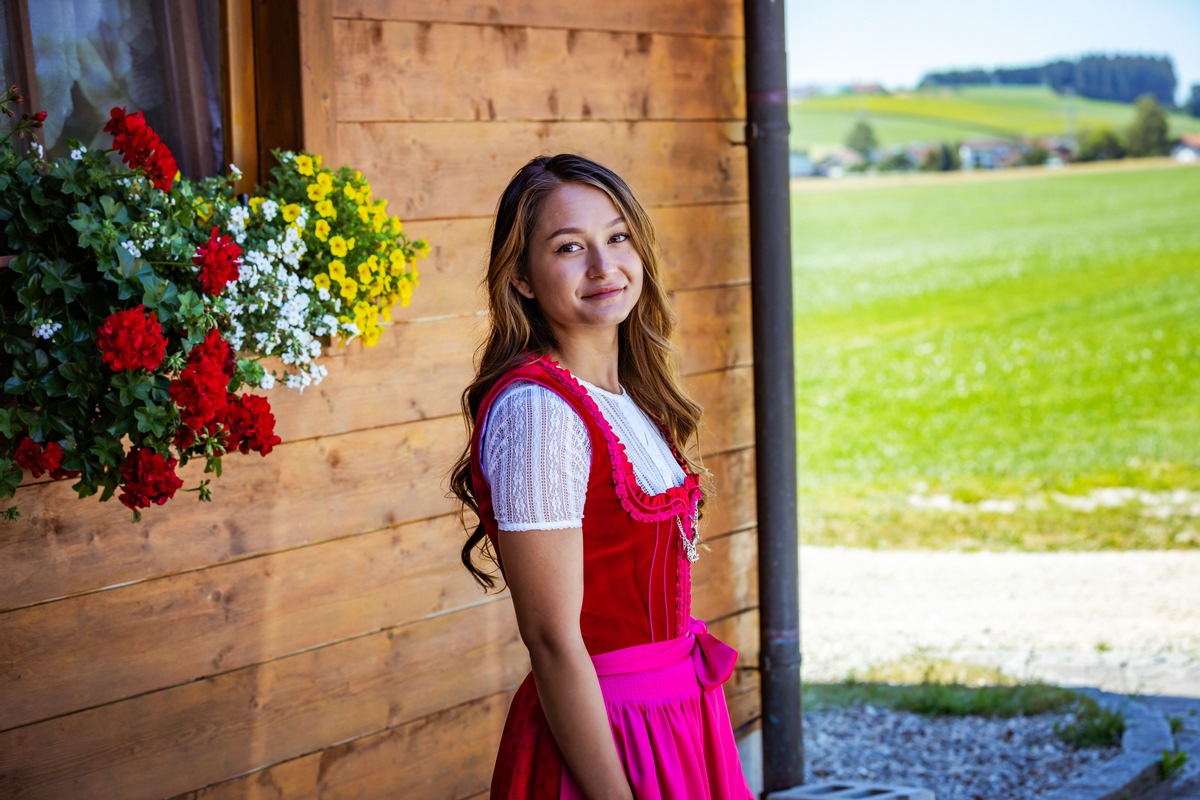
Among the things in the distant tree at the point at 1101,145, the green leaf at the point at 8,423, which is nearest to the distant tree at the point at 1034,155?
the distant tree at the point at 1101,145

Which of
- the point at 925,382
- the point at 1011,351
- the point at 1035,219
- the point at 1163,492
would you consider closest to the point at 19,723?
the point at 1163,492

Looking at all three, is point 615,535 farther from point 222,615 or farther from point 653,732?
point 222,615

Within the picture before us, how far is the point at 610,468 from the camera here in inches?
65.6

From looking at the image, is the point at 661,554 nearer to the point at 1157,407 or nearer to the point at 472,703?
the point at 472,703

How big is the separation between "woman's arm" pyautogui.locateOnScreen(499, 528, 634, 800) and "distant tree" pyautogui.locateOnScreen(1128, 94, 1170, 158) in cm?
2795

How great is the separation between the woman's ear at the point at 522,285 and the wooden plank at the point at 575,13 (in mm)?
1007

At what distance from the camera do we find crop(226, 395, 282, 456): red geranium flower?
1948 millimetres

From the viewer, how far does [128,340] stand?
1790 millimetres

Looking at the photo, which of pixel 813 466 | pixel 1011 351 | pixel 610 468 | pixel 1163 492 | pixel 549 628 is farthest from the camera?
pixel 1011 351

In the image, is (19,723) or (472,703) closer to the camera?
(19,723)

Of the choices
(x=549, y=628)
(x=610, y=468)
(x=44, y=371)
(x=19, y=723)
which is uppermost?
(x=44, y=371)

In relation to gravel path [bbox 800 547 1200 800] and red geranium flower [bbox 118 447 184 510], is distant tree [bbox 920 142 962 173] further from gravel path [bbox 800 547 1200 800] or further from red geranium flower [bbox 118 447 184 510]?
red geranium flower [bbox 118 447 184 510]

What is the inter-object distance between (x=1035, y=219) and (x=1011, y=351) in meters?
9.68

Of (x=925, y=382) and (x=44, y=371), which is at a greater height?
(x=44, y=371)
